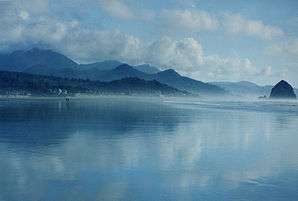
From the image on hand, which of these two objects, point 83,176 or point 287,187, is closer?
point 287,187

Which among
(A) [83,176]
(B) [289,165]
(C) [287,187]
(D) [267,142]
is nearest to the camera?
(C) [287,187]

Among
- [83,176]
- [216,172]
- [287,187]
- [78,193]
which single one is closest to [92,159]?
[83,176]

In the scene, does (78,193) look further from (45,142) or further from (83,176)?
(45,142)

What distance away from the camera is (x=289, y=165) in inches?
615

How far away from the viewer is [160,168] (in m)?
14.5

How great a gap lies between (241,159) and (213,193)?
641cm

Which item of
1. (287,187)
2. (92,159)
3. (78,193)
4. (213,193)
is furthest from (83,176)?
(287,187)

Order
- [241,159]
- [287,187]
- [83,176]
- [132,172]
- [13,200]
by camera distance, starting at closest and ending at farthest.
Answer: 1. [13,200]
2. [287,187]
3. [83,176]
4. [132,172]
5. [241,159]

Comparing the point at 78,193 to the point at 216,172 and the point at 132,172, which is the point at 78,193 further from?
the point at 216,172

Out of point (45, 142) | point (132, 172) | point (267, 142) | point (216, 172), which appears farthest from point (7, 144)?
point (267, 142)

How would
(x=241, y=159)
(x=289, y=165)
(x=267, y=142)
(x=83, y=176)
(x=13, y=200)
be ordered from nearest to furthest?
(x=13, y=200), (x=83, y=176), (x=289, y=165), (x=241, y=159), (x=267, y=142)

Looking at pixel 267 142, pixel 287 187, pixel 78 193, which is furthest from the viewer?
pixel 267 142

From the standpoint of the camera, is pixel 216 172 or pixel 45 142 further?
pixel 45 142

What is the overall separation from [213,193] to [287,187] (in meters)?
3.19
